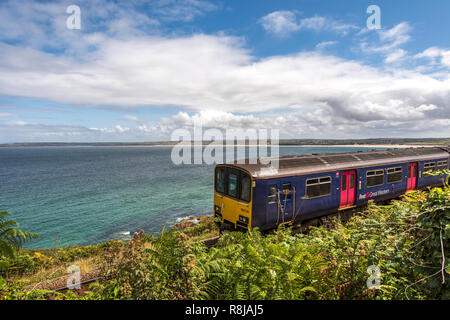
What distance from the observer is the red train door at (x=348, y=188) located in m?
12.1

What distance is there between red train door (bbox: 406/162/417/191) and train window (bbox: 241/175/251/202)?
12839mm

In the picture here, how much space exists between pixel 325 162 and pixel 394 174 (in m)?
6.50

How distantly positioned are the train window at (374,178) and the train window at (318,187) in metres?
3.46

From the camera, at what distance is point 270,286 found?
3.58m

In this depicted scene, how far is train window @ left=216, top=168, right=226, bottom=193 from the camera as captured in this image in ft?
35.3

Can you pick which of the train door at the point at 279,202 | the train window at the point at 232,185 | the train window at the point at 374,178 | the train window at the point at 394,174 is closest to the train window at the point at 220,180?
the train window at the point at 232,185

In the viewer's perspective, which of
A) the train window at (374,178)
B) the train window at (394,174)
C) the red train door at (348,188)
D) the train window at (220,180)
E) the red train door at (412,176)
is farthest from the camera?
the red train door at (412,176)

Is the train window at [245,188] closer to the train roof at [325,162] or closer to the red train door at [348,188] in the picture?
the train roof at [325,162]

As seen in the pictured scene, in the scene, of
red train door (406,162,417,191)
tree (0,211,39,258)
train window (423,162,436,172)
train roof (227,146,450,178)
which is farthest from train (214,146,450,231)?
tree (0,211,39,258)

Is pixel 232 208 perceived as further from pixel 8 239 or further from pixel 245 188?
pixel 8 239

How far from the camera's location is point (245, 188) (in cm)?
958

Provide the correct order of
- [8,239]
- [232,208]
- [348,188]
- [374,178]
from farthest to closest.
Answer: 1. [374,178]
2. [348,188]
3. [232,208]
4. [8,239]

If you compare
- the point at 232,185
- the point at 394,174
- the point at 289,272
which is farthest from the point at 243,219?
the point at 394,174
